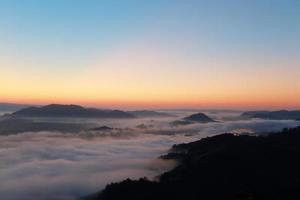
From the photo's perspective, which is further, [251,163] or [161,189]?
[251,163]

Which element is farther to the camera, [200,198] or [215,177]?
[215,177]

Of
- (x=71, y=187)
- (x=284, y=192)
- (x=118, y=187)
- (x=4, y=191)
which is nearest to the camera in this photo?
(x=284, y=192)

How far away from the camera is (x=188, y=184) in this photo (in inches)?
6964

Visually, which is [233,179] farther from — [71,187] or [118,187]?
[71,187]

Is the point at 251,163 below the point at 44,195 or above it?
above

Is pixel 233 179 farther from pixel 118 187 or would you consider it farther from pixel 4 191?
pixel 4 191

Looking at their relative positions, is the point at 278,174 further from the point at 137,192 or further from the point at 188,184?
the point at 137,192

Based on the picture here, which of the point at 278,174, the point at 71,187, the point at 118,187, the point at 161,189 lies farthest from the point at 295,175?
the point at 71,187

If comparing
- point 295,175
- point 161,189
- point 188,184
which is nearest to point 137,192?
point 161,189

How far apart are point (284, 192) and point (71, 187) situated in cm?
8499

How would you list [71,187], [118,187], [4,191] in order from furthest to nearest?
[71,187] → [4,191] → [118,187]

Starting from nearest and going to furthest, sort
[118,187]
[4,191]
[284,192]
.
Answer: [284,192] < [118,187] < [4,191]

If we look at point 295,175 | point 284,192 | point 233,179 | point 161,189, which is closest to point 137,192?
point 161,189

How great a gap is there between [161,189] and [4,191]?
61.6 metres
